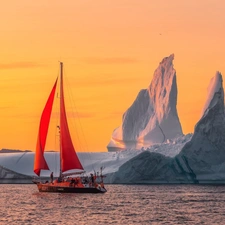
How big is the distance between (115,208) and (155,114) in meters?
48.5

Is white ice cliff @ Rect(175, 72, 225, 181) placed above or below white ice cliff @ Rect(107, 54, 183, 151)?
below

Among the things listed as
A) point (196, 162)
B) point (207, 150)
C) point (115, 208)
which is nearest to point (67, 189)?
point (115, 208)

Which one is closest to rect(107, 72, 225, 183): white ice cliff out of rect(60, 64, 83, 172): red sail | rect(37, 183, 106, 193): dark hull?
rect(37, 183, 106, 193): dark hull

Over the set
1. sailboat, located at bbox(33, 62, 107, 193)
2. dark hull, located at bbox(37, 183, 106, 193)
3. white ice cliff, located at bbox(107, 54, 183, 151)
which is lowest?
dark hull, located at bbox(37, 183, 106, 193)

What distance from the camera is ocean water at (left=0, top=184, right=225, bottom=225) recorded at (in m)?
41.3

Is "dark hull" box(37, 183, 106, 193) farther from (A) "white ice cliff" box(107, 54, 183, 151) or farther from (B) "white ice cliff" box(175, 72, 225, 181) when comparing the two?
(A) "white ice cliff" box(107, 54, 183, 151)

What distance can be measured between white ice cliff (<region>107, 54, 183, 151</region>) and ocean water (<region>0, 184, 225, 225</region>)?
32.3 m

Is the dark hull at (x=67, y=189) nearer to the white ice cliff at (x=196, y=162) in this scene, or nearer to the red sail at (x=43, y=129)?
the red sail at (x=43, y=129)

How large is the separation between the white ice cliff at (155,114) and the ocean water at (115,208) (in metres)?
32.3

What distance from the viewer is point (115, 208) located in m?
48.5

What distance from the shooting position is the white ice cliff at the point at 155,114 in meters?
95.7

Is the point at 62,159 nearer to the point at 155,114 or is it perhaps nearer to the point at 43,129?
the point at 43,129

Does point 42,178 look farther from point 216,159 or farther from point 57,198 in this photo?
point 57,198

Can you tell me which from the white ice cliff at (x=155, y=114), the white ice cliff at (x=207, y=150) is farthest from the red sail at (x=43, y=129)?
the white ice cliff at (x=155, y=114)
